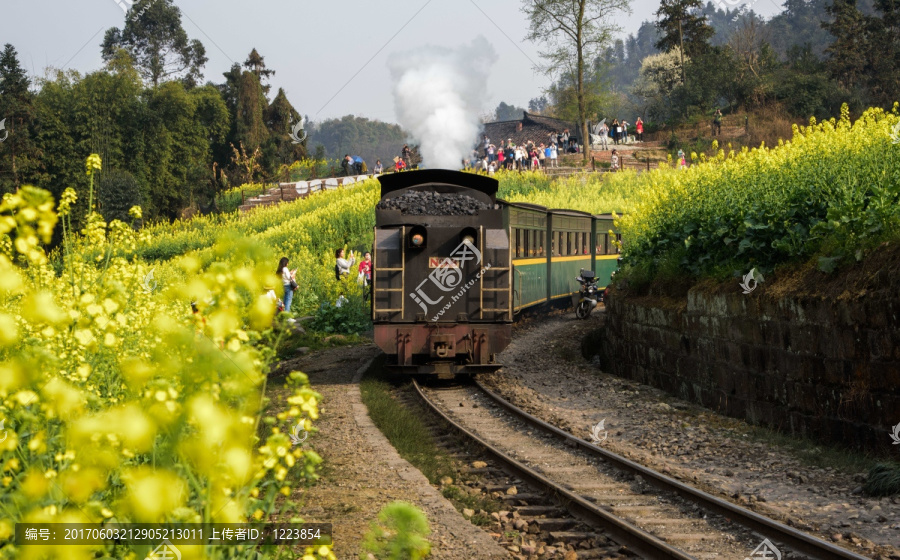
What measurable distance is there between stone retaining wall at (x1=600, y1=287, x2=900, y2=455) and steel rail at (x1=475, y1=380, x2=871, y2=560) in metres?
2.33

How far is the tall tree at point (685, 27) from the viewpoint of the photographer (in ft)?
219

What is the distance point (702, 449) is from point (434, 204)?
283 inches

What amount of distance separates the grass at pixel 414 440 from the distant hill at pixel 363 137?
12449 centimetres

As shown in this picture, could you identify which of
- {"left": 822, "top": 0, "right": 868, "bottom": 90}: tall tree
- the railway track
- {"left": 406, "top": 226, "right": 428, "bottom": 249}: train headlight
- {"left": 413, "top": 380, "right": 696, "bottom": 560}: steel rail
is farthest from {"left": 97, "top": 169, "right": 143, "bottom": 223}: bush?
{"left": 822, "top": 0, "right": 868, "bottom": 90}: tall tree

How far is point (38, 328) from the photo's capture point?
19.1ft

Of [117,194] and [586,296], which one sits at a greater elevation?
[117,194]

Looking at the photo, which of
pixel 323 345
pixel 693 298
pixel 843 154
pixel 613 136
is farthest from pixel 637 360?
pixel 613 136

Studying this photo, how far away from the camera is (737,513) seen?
769 cm

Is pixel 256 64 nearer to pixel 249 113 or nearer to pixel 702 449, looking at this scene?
pixel 249 113

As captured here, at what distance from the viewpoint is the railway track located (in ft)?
22.9

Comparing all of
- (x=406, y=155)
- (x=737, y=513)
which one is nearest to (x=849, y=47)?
(x=406, y=155)

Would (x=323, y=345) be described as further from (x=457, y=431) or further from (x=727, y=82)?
(x=727, y=82)

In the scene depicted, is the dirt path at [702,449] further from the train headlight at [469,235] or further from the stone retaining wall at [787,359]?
the train headlight at [469,235]

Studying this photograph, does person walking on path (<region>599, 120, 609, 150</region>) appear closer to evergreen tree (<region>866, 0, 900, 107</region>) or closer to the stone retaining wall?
evergreen tree (<region>866, 0, 900, 107</region>)
